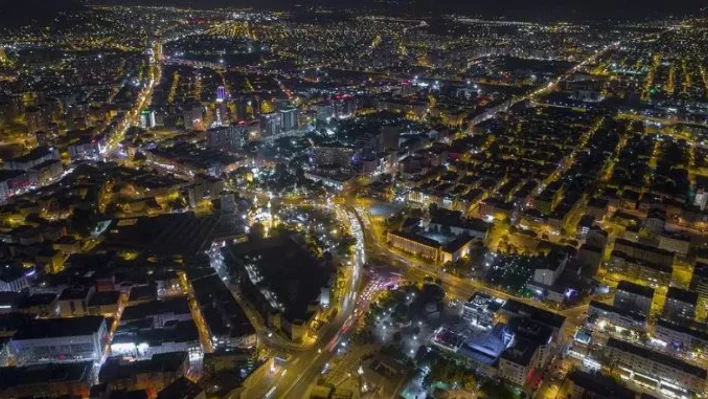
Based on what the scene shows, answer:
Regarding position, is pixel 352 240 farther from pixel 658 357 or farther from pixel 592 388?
pixel 658 357

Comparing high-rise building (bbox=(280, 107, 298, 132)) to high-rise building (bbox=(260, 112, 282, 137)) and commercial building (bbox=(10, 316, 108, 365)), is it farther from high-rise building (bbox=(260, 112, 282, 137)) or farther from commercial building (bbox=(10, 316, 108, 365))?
commercial building (bbox=(10, 316, 108, 365))

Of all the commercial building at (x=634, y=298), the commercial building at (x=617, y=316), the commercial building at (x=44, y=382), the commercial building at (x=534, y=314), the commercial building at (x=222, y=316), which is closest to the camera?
the commercial building at (x=44, y=382)

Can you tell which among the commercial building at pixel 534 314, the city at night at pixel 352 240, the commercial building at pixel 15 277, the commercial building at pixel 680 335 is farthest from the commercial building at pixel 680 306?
the commercial building at pixel 15 277

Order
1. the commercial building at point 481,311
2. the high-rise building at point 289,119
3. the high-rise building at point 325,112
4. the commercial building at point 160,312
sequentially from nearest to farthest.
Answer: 1. the commercial building at point 160,312
2. the commercial building at point 481,311
3. the high-rise building at point 289,119
4. the high-rise building at point 325,112

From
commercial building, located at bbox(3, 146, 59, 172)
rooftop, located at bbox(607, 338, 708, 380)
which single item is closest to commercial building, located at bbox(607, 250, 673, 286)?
rooftop, located at bbox(607, 338, 708, 380)

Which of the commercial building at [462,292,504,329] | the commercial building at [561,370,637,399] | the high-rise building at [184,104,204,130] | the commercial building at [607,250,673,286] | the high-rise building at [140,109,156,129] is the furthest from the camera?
the high-rise building at [184,104,204,130]

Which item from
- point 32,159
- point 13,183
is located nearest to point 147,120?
point 32,159

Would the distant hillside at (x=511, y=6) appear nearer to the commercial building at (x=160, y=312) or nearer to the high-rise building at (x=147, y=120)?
the high-rise building at (x=147, y=120)
